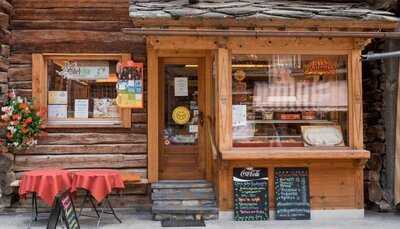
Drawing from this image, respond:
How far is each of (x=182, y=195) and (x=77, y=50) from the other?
9.92 feet

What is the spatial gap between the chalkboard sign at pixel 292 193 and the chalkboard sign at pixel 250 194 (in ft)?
0.66

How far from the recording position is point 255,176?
7734 mm

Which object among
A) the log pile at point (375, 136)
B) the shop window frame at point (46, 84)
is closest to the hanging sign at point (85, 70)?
the shop window frame at point (46, 84)

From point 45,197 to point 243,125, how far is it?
3.11 m

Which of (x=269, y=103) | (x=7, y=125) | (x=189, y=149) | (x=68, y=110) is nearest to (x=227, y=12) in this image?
(x=269, y=103)

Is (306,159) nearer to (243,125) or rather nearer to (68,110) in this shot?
(243,125)

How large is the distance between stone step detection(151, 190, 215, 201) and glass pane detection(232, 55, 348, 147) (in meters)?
1.04

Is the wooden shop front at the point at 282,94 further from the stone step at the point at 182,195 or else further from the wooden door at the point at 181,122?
the wooden door at the point at 181,122

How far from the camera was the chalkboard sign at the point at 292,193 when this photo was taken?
7.73 m

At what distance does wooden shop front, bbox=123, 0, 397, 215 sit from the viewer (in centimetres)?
748

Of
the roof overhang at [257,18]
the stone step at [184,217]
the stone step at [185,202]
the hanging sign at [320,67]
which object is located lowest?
the stone step at [184,217]

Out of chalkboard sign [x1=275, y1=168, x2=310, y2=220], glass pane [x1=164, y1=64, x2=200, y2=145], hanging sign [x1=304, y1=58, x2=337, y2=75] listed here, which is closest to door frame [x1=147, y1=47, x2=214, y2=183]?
glass pane [x1=164, y1=64, x2=200, y2=145]

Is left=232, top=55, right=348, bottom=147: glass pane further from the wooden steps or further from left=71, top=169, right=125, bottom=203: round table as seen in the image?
left=71, top=169, right=125, bottom=203: round table

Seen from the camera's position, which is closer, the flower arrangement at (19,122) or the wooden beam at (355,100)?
the wooden beam at (355,100)
